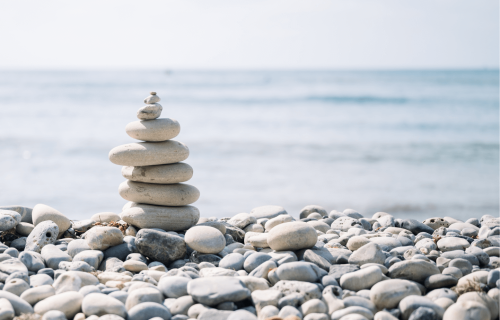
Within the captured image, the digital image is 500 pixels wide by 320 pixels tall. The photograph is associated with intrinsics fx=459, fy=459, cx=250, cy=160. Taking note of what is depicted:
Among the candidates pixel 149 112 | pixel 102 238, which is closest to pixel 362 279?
pixel 102 238

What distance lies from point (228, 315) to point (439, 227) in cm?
270

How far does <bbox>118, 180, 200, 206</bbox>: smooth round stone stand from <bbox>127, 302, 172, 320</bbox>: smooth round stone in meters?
1.56

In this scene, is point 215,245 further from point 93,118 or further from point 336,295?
point 93,118

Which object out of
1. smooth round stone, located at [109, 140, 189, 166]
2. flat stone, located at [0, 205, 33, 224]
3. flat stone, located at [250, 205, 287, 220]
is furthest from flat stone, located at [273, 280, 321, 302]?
flat stone, located at [0, 205, 33, 224]

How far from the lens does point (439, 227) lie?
4.23 metres

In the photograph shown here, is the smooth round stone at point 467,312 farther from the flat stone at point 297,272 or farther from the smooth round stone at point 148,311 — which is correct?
the smooth round stone at point 148,311

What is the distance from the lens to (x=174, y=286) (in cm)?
254

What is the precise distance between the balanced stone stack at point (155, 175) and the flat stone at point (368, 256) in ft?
4.69

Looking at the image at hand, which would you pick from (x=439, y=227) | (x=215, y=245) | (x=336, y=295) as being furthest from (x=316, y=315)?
(x=439, y=227)

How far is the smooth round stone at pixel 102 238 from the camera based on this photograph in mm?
3225

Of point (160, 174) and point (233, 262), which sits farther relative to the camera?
point (160, 174)

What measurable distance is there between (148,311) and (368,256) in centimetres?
148

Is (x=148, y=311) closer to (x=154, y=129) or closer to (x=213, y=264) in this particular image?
(x=213, y=264)

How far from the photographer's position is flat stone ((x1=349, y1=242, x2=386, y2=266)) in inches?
118
